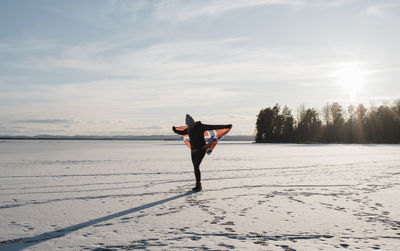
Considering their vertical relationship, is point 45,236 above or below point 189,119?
below

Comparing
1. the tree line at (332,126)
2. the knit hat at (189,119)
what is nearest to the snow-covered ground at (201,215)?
the knit hat at (189,119)

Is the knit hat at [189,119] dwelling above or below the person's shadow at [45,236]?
above

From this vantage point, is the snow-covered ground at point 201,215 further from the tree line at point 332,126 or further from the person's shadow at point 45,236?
the tree line at point 332,126

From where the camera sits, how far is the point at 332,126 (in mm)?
82188

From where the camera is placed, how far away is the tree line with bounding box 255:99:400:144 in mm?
75812

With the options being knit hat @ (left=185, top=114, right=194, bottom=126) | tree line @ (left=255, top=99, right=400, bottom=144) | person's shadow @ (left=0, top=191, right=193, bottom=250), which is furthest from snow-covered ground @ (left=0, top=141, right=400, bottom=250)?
tree line @ (left=255, top=99, right=400, bottom=144)

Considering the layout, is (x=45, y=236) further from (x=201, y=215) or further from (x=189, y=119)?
(x=189, y=119)

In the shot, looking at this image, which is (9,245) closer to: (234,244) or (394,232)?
(234,244)

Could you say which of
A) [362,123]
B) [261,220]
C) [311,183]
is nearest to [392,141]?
[362,123]

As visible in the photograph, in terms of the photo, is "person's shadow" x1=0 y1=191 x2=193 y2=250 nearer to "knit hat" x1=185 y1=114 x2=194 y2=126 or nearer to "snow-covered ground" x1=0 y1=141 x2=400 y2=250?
"snow-covered ground" x1=0 y1=141 x2=400 y2=250

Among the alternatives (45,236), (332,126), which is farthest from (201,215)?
(332,126)

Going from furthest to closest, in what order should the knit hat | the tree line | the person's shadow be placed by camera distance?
the tree line
the knit hat
the person's shadow

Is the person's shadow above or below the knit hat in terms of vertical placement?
below

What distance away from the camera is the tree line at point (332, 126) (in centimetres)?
7581
